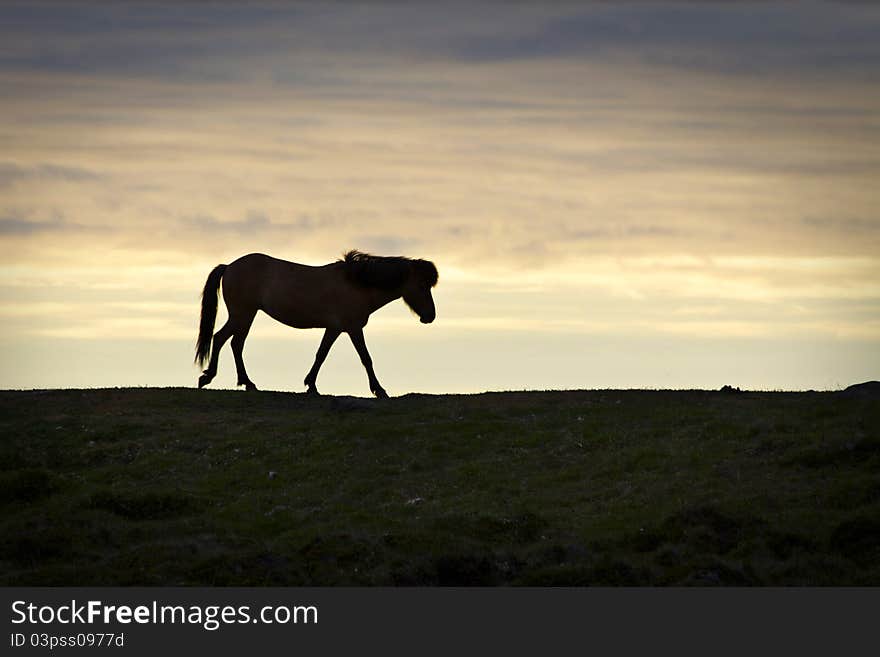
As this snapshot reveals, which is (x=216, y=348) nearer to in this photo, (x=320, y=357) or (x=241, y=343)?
(x=241, y=343)

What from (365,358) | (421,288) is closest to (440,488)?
(365,358)

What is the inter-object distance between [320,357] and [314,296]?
4.59ft

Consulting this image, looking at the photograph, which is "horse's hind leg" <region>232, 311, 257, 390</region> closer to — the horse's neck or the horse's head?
the horse's neck

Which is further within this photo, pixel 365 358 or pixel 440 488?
pixel 365 358

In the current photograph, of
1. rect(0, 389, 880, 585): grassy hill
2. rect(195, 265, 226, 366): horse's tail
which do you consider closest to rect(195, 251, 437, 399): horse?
rect(195, 265, 226, 366): horse's tail

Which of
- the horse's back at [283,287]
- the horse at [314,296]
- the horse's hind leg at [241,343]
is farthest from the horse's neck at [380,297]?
the horse's hind leg at [241,343]

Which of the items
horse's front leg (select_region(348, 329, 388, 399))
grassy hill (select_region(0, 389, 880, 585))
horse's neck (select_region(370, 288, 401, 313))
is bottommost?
grassy hill (select_region(0, 389, 880, 585))

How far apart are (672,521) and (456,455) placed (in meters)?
5.70

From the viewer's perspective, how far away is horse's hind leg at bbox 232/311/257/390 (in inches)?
1380

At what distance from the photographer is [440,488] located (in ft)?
87.6

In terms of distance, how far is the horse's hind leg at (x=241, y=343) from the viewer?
35.1 m

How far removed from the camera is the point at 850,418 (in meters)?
28.3

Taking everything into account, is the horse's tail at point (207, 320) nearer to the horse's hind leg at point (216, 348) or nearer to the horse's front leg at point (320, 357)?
the horse's hind leg at point (216, 348)
